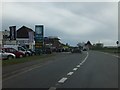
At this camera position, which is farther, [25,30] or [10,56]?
[25,30]

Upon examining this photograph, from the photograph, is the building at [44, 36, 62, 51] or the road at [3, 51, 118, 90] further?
the building at [44, 36, 62, 51]

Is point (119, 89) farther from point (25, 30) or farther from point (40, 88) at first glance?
point (25, 30)

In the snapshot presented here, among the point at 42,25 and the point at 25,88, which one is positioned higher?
the point at 42,25

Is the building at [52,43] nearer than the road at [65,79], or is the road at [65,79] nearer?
the road at [65,79]

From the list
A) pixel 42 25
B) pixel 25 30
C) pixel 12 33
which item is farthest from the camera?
pixel 25 30

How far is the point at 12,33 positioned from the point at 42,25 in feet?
29.2

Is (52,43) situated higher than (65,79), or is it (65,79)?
(52,43)

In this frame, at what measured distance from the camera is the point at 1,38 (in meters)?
72.5

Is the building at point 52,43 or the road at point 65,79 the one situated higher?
the building at point 52,43

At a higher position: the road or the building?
the building

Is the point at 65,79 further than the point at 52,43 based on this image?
No

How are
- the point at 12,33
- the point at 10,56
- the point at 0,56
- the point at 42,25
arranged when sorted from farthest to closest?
the point at 12,33
the point at 42,25
the point at 10,56
the point at 0,56

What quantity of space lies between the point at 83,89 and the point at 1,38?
6221cm

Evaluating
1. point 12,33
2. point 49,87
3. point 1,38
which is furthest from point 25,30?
point 49,87
